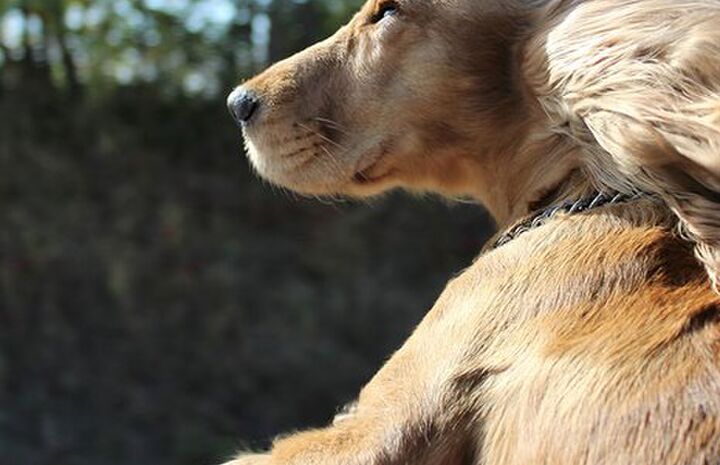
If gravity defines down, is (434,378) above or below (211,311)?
above

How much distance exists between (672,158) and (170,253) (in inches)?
240

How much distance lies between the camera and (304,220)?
850 centimetres

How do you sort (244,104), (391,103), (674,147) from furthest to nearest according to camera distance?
(244,104) → (391,103) → (674,147)

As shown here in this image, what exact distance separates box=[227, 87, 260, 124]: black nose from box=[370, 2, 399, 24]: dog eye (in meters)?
0.34

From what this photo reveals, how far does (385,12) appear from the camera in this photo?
Answer: 282cm

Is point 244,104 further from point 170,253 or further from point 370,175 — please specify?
point 170,253

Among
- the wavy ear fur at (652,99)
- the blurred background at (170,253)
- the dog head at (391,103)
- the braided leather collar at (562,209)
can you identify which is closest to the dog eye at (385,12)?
the dog head at (391,103)

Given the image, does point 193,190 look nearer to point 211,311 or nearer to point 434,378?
point 211,311

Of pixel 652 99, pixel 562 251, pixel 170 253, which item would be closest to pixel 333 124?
pixel 562 251

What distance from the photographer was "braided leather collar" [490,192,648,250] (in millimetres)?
2318

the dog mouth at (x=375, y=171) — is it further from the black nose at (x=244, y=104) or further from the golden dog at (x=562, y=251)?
the black nose at (x=244, y=104)

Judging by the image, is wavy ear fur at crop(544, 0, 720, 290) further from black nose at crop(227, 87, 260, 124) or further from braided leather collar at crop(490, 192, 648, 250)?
black nose at crop(227, 87, 260, 124)

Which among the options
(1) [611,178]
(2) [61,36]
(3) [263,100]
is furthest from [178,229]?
(1) [611,178]

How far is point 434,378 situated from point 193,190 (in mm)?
6377
